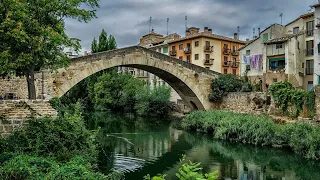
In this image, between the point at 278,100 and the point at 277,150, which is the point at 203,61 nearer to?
the point at 278,100

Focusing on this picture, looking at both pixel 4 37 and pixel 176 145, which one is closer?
pixel 4 37

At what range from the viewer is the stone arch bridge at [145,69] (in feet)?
56.9

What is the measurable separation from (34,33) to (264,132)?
1112 centimetres

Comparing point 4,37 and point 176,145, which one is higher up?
point 4,37

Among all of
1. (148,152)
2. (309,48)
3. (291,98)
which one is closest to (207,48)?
(309,48)

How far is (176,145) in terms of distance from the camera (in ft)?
51.9

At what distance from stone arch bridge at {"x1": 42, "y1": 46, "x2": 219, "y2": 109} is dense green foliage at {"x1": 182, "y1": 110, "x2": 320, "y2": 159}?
416cm

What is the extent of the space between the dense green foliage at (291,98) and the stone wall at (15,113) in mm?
13272

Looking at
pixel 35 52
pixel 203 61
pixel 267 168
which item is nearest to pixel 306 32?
pixel 203 61

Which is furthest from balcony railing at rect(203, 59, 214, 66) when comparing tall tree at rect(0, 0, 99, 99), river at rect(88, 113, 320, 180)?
tall tree at rect(0, 0, 99, 99)

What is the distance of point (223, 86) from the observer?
77.0 ft

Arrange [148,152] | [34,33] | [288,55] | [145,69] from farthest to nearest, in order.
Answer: [288,55], [145,69], [148,152], [34,33]

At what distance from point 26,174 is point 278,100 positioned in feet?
52.6

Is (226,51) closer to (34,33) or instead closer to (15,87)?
(15,87)
